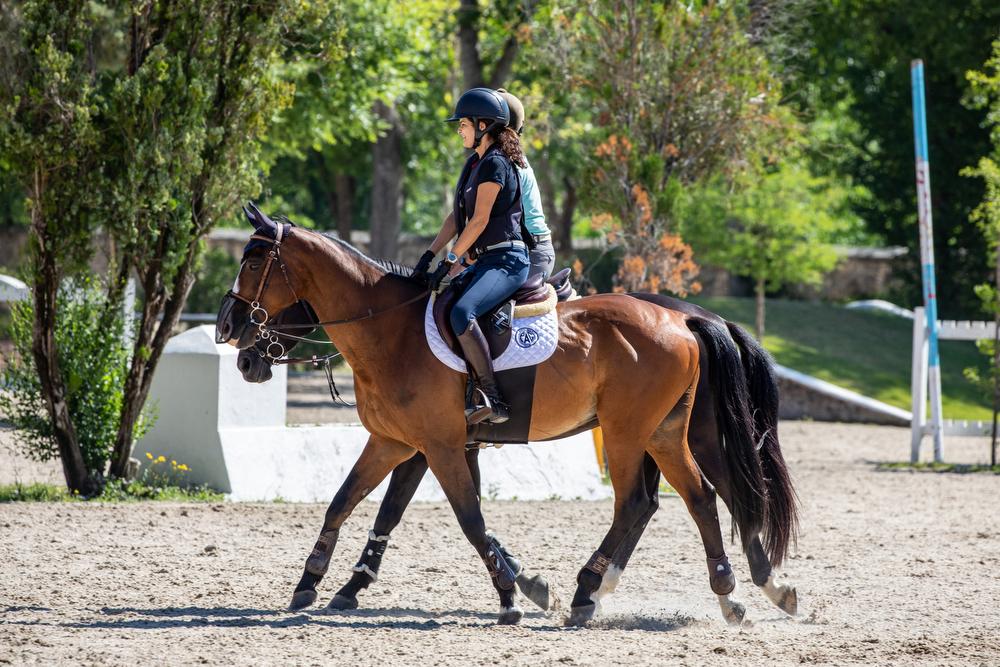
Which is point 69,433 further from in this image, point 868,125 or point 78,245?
point 868,125

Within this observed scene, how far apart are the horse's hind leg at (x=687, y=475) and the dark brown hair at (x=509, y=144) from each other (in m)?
1.69

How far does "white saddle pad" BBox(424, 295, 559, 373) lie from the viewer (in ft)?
21.1

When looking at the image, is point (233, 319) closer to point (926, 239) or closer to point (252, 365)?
point (252, 365)

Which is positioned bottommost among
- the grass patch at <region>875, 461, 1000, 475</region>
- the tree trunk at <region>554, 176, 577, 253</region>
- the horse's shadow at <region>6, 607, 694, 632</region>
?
the grass patch at <region>875, 461, 1000, 475</region>

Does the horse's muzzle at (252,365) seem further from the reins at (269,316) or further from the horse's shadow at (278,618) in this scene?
the horse's shadow at (278,618)

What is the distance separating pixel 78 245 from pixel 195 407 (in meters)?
1.68

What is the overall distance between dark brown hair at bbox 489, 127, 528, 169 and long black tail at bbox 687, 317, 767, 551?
1.59 metres

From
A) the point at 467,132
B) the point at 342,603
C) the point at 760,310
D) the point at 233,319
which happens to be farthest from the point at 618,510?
the point at 760,310

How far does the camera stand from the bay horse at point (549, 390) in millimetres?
6410

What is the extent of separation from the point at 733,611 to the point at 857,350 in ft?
63.8

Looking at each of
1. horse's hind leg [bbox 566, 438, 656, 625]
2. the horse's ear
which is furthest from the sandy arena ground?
the horse's ear

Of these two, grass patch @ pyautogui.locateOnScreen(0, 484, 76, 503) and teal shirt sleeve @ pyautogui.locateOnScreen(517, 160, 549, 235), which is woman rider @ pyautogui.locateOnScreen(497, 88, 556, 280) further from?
grass patch @ pyautogui.locateOnScreen(0, 484, 76, 503)

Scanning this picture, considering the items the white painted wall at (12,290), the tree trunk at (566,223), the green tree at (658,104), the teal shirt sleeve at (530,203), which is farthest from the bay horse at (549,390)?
the tree trunk at (566,223)

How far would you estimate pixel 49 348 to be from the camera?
9766mm
